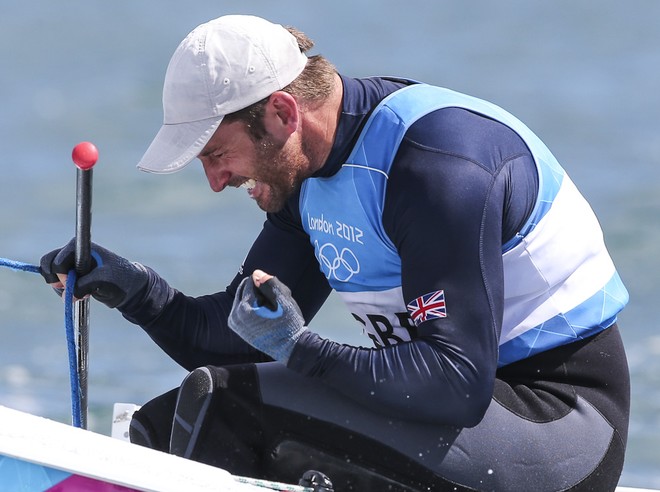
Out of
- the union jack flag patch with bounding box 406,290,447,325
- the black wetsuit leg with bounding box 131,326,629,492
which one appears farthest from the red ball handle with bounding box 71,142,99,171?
the union jack flag patch with bounding box 406,290,447,325

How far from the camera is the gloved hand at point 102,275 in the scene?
2457 millimetres

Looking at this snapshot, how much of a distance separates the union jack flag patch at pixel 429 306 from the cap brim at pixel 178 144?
45 centimetres

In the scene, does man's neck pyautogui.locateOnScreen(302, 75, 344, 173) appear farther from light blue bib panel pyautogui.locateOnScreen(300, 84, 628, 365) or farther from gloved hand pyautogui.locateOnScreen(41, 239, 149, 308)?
gloved hand pyautogui.locateOnScreen(41, 239, 149, 308)

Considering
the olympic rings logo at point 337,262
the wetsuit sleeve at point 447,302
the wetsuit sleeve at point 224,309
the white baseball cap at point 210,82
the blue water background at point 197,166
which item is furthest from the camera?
the blue water background at point 197,166

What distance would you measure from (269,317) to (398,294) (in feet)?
1.05

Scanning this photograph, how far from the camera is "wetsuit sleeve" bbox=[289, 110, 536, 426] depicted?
2004mm

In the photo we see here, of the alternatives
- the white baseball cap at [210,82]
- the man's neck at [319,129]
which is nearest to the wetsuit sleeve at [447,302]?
the man's neck at [319,129]

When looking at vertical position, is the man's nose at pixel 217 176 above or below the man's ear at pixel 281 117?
below

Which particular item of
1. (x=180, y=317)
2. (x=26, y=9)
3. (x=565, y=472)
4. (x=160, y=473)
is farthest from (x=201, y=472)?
(x=26, y=9)

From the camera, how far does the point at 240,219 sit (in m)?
6.46

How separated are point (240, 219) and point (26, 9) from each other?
2749 millimetres

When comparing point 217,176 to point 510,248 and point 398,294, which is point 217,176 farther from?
point 510,248

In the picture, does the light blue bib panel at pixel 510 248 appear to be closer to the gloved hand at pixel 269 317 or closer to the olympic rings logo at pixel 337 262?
the olympic rings logo at pixel 337 262

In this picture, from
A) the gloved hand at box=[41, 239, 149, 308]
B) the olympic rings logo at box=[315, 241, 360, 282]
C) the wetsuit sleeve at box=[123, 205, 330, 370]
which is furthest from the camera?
the wetsuit sleeve at box=[123, 205, 330, 370]
